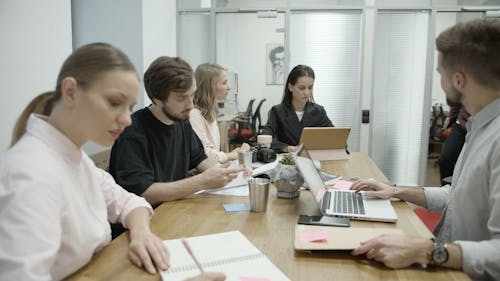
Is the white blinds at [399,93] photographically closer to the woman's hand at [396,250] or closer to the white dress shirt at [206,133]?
the white dress shirt at [206,133]

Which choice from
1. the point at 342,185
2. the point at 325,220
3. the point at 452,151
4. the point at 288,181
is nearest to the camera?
the point at 325,220

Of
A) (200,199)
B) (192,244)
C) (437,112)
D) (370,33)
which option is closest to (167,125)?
(200,199)

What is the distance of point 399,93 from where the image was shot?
4.88 meters

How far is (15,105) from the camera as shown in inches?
104

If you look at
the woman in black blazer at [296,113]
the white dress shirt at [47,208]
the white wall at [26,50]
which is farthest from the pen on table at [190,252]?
the woman in black blazer at [296,113]

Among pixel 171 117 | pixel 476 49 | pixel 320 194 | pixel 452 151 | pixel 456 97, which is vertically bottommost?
pixel 452 151

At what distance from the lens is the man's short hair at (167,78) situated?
1953mm

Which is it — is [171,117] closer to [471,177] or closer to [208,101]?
[208,101]

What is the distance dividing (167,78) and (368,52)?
3543 mm

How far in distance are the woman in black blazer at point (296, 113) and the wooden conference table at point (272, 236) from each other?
65.6 inches

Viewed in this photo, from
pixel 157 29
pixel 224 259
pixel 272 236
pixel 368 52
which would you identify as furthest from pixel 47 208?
pixel 368 52

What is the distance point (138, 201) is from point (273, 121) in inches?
89.4

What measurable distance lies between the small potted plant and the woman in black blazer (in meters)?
1.73

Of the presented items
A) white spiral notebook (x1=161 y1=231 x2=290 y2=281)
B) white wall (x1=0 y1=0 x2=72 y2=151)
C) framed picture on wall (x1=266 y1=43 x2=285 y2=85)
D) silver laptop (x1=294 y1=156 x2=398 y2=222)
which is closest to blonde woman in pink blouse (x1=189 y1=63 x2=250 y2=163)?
white wall (x1=0 y1=0 x2=72 y2=151)
